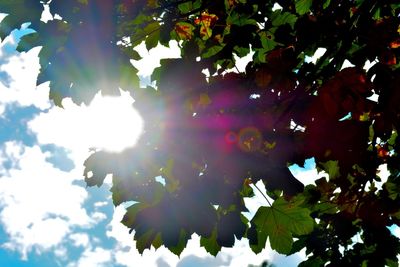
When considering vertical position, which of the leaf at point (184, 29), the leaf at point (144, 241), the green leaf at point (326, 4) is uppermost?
the leaf at point (184, 29)

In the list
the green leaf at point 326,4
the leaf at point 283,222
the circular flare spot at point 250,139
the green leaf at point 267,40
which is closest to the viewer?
the circular flare spot at point 250,139

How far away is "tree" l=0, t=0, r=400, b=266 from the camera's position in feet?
7.70

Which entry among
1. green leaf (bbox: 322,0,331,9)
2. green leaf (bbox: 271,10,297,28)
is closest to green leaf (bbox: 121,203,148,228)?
green leaf (bbox: 271,10,297,28)

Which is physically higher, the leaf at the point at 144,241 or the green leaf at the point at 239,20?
the green leaf at the point at 239,20

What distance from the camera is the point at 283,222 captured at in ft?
10.0

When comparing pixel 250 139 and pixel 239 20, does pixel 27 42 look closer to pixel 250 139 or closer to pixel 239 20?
pixel 239 20

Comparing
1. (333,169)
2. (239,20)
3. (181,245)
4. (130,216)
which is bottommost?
(181,245)

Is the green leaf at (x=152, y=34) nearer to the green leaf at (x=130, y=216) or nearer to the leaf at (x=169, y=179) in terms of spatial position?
the leaf at (x=169, y=179)

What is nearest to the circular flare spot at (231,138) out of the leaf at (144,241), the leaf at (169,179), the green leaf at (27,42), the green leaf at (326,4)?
the leaf at (169,179)

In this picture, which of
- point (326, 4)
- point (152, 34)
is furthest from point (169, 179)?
point (326, 4)

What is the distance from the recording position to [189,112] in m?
2.58

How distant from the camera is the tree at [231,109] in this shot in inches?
92.4

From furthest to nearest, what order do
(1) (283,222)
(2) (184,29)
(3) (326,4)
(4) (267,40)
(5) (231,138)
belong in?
(2) (184,29) → (4) (267,40) → (3) (326,4) → (1) (283,222) → (5) (231,138)

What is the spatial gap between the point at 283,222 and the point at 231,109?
3.73 feet
